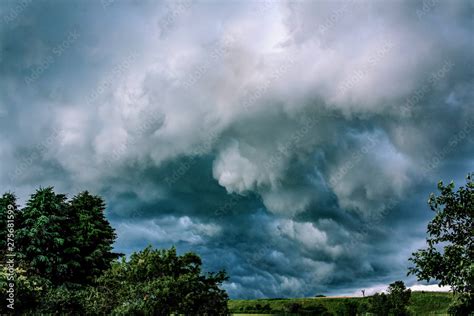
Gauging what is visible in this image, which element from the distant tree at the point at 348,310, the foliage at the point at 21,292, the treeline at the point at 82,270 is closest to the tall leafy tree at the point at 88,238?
the treeline at the point at 82,270

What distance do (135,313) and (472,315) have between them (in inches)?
765

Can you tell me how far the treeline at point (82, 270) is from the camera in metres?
26.6

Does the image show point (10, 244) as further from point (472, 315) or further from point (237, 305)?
point (237, 305)

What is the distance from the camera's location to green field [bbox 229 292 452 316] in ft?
251

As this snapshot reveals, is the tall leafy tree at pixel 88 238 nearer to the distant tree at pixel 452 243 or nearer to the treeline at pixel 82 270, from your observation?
the treeline at pixel 82 270

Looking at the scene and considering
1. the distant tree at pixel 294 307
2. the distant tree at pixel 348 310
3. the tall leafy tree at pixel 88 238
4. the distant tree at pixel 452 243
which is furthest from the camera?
the distant tree at pixel 294 307

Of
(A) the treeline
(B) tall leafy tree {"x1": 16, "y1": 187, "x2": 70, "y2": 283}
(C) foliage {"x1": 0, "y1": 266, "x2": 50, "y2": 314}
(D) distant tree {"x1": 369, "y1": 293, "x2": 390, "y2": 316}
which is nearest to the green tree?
(A) the treeline

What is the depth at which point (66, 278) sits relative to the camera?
5575cm

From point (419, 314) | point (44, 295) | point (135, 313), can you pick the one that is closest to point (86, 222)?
point (44, 295)

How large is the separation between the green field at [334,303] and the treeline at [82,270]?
2616 cm

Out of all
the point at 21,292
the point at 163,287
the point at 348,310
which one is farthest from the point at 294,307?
the point at 163,287

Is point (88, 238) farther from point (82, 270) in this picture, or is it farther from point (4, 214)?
point (4, 214)

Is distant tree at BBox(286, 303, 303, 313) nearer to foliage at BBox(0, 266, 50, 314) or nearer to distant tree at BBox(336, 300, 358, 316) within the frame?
distant tree at BBox(336, 300, 358, 316)

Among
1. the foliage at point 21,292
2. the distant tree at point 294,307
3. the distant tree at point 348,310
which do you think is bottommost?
the distant tree at point 348,310
